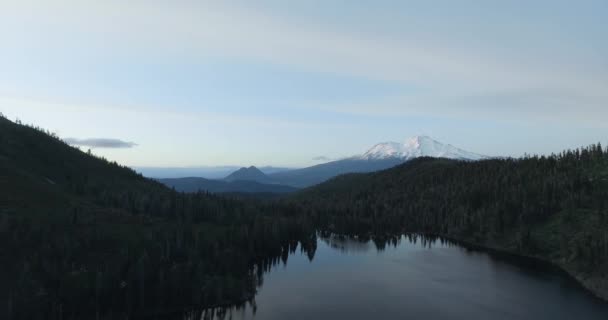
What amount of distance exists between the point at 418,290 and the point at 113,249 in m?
71.8

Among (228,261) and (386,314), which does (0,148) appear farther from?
(386,314)

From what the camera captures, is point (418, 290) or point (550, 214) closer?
point (418, 290)

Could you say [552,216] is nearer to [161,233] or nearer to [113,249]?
[161,233]

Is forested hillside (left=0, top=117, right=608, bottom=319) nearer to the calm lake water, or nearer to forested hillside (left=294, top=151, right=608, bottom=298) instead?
forested hillside (left=294, top=151, right=608, bottom=298)

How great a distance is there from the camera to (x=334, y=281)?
108312 millimetres

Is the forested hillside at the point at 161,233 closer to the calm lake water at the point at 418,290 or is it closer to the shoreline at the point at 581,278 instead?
the shoreline at the point at 581,278

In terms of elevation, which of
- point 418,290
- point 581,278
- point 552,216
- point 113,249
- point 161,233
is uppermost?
point 552,216

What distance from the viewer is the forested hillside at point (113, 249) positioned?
72.0m

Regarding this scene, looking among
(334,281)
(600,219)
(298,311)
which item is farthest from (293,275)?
(600,219)

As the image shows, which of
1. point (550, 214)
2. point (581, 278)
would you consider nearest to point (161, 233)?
point (581, 278)

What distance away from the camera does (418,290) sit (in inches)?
3925

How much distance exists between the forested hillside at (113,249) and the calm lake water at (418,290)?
31.4 feet

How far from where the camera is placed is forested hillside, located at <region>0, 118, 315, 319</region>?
72.0m

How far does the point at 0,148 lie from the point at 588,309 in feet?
598
